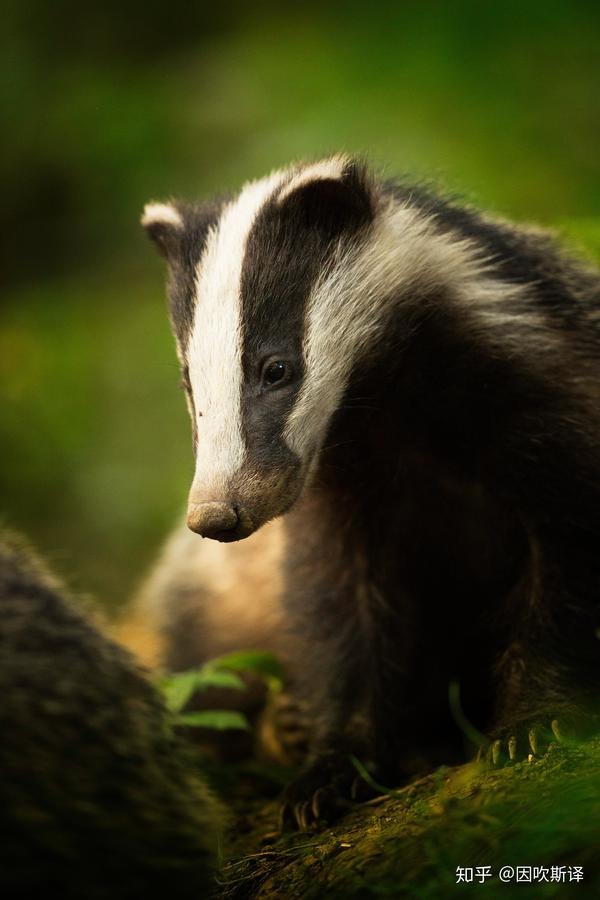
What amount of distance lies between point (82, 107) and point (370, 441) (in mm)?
6367

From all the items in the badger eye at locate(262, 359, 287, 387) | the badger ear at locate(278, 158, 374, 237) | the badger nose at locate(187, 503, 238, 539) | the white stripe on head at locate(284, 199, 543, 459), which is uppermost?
the badger ear at locate(278, 158, 374, 237)

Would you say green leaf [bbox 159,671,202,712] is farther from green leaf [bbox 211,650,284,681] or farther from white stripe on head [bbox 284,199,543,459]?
white stripe on head [bbox 284,199,543,459]

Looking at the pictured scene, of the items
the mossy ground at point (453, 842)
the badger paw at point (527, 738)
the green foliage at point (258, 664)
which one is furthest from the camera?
the green foliage at point (258, 664)

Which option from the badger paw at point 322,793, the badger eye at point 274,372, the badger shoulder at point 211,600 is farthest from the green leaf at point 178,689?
the badger eye at point 274,372

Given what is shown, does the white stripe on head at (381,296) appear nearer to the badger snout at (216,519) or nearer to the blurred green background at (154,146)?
the badger snout at (216,519)

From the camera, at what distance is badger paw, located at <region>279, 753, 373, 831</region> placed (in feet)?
10.8

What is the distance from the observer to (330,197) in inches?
127

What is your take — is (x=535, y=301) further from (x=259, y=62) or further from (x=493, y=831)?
(x=259, y=62)

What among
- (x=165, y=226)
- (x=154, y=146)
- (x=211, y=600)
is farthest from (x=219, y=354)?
(x=154, y=146)

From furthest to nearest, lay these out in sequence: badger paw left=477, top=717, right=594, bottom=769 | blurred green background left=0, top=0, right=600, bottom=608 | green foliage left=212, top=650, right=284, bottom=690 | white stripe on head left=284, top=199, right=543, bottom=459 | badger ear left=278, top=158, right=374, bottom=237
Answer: blurred green background left=0, top=0, right=600, bottom=608, green foliage left=212, top=650, right=284, bottom=690, badger ear left=278, top=158, right=374, bottom=237, white stripe on head left=284, top=199, right=543, bottom=459, badger paw left=477, top=717, right=594, bottom=769

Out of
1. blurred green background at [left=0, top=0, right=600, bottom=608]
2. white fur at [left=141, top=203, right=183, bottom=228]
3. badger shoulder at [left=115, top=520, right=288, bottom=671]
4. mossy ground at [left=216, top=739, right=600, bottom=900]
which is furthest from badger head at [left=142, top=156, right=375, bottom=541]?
blurred green background at [left=0, top=0, right=600, bottom=608]

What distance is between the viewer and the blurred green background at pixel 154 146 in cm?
735

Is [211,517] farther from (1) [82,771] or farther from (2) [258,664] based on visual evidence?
(2) [258,664]

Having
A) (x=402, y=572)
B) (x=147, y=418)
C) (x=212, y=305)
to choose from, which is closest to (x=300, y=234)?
(x=212, y=305)
